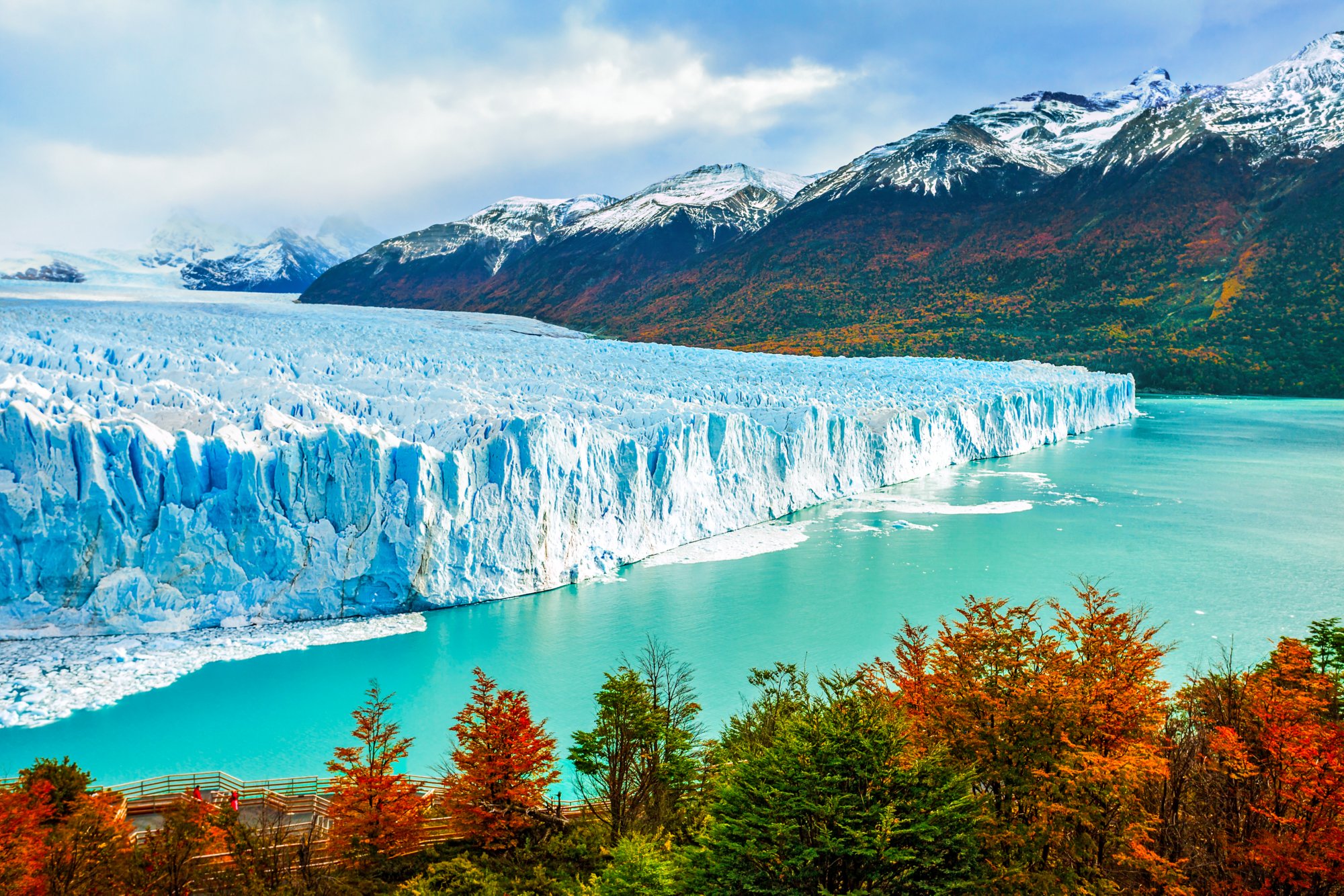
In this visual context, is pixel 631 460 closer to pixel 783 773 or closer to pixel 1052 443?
pixel 783 773

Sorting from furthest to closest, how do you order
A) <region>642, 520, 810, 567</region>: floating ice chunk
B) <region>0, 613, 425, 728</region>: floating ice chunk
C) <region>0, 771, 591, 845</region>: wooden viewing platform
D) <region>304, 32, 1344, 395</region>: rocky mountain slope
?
1. <region>304, 32, 1344, 395</region>: rocky mountain slope
2. <region>642, 520, 810, 567</region>: floating ice chunk
3. <region>0, 613, 425, 728</region>: floating ice chunk
4. <region>0, 771, 591, 845</region>: wooden viewing platform

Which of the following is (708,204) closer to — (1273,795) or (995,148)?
(995,148)

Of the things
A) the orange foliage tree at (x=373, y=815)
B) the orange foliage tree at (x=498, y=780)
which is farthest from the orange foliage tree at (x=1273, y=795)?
the orange foliage tree at (x=373, y=815)

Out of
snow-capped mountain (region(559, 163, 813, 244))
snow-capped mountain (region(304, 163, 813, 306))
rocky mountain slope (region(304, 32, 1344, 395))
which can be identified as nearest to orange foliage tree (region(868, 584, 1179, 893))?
rocky mountain slope (region(304, 32, 1344, 395))

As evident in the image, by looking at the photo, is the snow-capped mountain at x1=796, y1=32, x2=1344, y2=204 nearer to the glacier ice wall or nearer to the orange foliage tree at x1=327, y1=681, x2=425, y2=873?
the glacier ice wall

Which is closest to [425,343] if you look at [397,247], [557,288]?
[557,288]

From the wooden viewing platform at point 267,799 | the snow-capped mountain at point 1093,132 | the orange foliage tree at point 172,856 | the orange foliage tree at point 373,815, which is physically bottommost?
the wooden viewing platform at point 267,799

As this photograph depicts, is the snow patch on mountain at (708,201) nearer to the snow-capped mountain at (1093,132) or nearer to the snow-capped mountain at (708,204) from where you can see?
the snow-capped mountain at (708,204)
